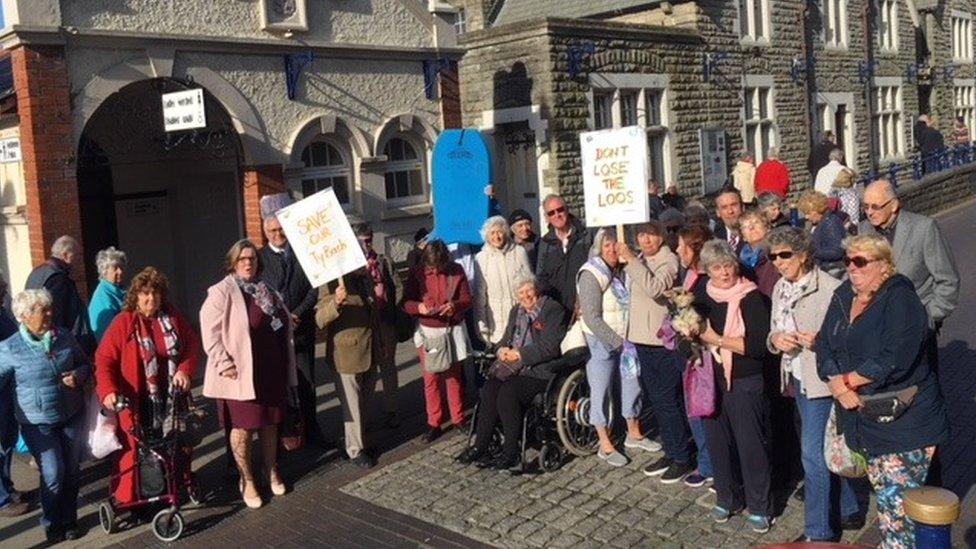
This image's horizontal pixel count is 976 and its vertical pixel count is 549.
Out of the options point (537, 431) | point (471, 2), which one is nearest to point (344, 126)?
point (537, 431)

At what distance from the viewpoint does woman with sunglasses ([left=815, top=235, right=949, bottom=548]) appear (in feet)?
13.8

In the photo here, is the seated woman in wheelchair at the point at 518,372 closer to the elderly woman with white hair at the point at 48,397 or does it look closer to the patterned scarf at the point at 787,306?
the patterned scarf at the point at 787,306

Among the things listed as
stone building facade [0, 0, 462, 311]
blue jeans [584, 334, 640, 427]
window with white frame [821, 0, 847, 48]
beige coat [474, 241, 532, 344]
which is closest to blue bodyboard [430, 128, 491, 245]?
stone building facade [0, 0, 462, 311]

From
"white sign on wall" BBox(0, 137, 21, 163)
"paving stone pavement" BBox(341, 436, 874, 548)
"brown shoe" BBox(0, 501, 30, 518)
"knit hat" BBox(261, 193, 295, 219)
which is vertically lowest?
"paving stone pavement" BBox(341, 436, 874, 548)

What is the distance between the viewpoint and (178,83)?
9.94 metres

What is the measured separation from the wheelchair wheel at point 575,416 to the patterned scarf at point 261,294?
2189 mm

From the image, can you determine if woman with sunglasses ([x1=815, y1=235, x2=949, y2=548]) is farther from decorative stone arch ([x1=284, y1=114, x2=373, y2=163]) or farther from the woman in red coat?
decorative stone arch ([x1=284, y1=114, x2=373, y2=163])

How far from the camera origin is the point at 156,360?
611 cm

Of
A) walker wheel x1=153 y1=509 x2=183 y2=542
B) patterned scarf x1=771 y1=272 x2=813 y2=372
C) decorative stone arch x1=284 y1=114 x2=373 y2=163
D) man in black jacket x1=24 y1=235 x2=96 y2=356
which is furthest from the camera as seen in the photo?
decorative stone arch x1=284 y1=114 x2=373 y2=163

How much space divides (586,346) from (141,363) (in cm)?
317

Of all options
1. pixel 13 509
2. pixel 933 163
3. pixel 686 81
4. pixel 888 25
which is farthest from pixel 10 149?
pixel 888 25

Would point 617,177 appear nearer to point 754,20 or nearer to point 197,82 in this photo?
point 197,82

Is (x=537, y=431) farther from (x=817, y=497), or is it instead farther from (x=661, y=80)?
(x=661, y=80)

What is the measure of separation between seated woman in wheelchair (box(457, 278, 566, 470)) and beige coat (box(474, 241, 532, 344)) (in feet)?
2.14
